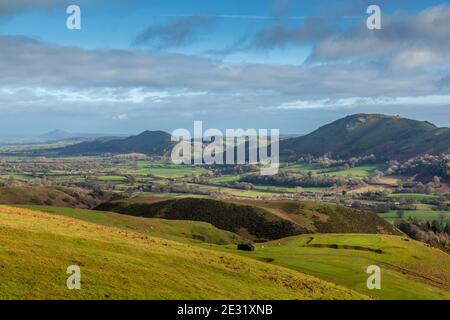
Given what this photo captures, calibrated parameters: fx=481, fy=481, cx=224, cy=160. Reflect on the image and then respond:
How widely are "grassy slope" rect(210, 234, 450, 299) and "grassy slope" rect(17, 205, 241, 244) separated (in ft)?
66.4

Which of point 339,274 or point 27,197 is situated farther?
point 27,197

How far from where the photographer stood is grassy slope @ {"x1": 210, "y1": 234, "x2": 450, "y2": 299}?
53.8 metres

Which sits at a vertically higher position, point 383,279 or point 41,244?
point 41,244

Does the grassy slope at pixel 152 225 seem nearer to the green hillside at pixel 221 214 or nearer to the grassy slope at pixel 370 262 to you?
the grassy slope at pixel 370 262

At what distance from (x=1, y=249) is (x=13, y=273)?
502 cm

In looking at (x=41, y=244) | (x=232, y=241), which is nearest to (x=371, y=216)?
(x=232, y=241)

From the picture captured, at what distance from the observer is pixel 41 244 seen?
39031 mm

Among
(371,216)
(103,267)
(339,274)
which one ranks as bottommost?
(371,216)
